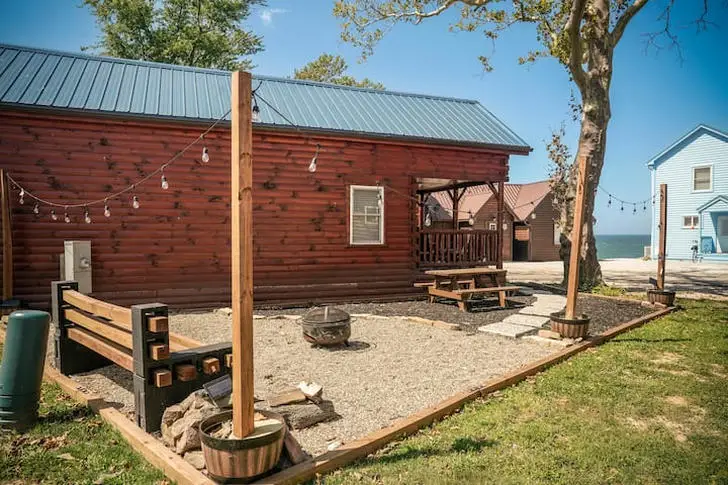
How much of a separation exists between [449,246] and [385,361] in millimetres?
7327

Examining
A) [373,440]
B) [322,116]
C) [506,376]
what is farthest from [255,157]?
[373,440]

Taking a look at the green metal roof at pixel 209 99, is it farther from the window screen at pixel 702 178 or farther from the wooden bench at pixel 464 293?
the window screen at pixel 702 178

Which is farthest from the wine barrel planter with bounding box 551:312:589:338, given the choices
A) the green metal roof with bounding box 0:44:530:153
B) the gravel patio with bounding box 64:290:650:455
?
the green metal roof with bounding box 0:44:530:153

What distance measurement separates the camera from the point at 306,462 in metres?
3.64

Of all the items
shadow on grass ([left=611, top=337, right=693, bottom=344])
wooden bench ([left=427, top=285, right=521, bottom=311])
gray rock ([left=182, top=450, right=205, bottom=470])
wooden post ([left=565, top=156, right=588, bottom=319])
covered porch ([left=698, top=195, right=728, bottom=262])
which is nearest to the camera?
gray rock ([left=182, top=450, right=205, bottom=470])

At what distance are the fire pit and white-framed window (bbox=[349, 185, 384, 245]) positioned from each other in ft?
16.2

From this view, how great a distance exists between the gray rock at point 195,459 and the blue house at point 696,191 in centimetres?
3357

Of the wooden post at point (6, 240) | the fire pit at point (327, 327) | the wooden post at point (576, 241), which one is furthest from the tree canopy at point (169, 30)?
the wooden post at point (576, 241)

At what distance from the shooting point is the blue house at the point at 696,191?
3069cm

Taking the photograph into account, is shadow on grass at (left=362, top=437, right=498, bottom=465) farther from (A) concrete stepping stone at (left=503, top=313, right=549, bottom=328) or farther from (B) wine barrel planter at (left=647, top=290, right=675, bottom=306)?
(B) wine barrel planter at (left=647, top=290, right=675, bottom=306)

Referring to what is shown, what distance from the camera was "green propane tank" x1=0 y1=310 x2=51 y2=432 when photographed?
4.43m

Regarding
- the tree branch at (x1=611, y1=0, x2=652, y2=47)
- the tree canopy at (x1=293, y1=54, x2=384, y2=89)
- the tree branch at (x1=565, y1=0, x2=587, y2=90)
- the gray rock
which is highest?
the tree canopy at (x1=293, y1=54, x2=384, y2=89)

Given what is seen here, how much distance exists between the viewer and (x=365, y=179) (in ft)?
40.6

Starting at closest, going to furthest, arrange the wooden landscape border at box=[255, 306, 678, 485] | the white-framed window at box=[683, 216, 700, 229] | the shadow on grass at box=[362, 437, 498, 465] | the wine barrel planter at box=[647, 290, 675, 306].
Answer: the wooden landscape border at box=[255, 306, 678, 485], the shadow on grass at box=[362, 437, 498, 465], the wine barrel planter at box=[647, 290, 675, 306], the white-framed window at box=[683, 216, 700, 229]
